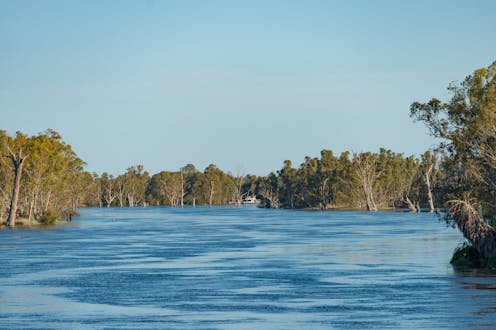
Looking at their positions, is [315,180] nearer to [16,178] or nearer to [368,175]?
[368,175]

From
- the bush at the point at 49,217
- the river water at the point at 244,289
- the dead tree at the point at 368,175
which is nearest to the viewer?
the river water at the point at 244,289

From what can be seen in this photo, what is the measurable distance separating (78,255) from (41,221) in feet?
186

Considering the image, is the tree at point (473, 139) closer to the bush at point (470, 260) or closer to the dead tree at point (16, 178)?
the bush at point (470, 260)

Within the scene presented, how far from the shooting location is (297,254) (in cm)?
4819

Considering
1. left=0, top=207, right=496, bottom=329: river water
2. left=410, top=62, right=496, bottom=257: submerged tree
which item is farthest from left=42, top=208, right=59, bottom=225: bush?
left=410, top=62, right=496, bottom=257: submerged tree

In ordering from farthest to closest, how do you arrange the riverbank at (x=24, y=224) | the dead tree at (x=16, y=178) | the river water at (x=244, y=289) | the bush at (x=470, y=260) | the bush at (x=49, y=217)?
the bush at (x=49, y=217) → the riverbank at (x=24, y=224) → the dead tree at (x=16, y=178) → the bush at (x=470, y=260) → the river water at (x=244, y=289)

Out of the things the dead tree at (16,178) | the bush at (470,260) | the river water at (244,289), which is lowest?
the river water at (244,289)

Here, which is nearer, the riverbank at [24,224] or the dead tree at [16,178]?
the dead tree at [16,178]

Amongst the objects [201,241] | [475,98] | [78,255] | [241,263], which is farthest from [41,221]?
[475,98]

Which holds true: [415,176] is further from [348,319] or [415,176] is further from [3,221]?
[348,319]

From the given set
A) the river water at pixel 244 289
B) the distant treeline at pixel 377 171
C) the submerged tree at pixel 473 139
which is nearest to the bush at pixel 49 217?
the distant treeline at pixel 377 171

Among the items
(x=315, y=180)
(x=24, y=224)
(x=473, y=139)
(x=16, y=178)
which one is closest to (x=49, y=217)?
(x=24, y=224)

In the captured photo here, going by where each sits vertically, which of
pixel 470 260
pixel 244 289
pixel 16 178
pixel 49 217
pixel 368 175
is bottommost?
pixel 244 289

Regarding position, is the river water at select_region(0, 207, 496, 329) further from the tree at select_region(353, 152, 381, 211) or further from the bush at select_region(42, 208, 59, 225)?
the tree at select_region(353, 152, 381, 211)
